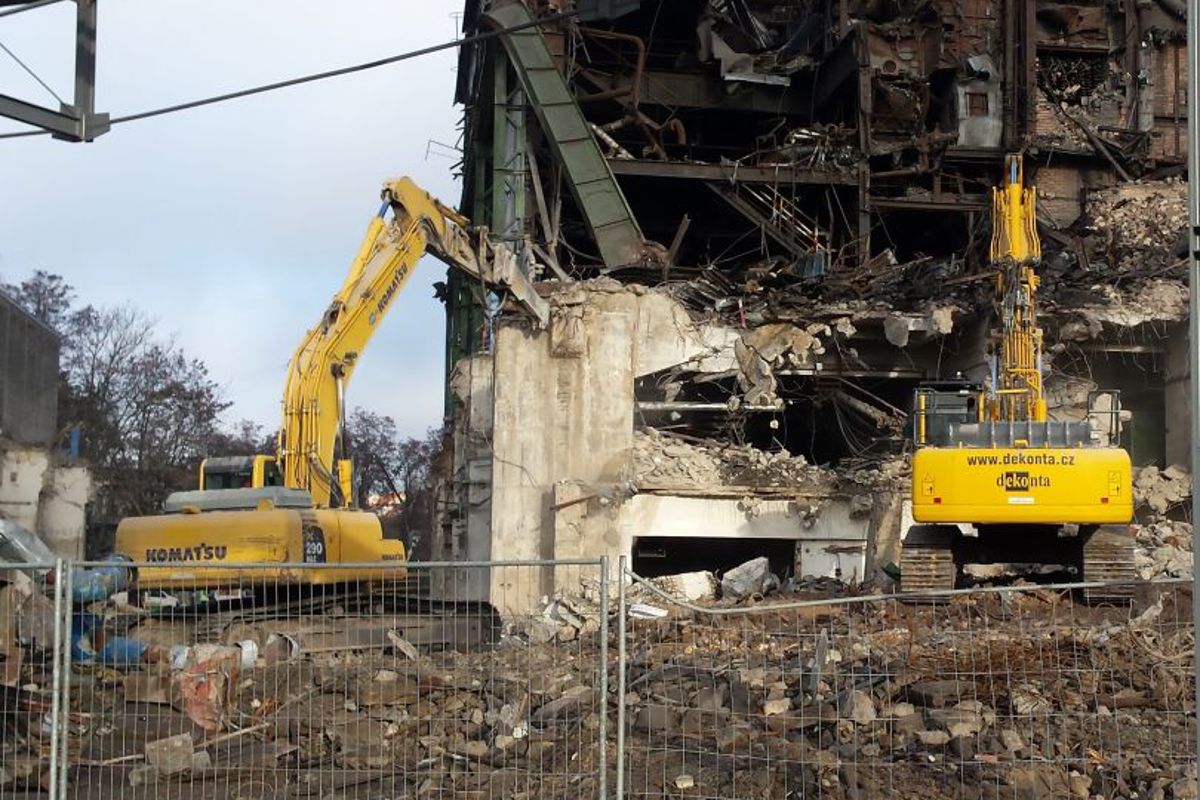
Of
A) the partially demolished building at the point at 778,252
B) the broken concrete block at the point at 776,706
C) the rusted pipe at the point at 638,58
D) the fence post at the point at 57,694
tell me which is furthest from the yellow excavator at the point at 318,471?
the rusted pipe at the point at 638,58

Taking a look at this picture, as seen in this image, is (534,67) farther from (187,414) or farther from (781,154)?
(187,414)

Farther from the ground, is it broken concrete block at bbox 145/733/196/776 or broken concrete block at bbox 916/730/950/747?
broken concrete block at bbox 916/730/950/747

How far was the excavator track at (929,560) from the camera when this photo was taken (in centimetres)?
1638

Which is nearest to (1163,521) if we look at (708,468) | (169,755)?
(708,468)

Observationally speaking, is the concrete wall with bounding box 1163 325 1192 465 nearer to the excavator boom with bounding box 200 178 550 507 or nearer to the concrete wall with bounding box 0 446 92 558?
the excavator boom with bounding box 200 178 550 507

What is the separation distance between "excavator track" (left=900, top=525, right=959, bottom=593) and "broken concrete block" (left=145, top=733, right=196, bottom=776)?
10.0 metres

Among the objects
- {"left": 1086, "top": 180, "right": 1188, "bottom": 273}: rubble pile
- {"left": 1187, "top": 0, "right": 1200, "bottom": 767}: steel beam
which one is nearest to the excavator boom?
{"left": 1187, "top": 0, "right": 1200, "bottom": 767}: steel beam

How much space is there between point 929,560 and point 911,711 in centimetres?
806

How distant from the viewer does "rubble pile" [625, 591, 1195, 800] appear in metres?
7.65

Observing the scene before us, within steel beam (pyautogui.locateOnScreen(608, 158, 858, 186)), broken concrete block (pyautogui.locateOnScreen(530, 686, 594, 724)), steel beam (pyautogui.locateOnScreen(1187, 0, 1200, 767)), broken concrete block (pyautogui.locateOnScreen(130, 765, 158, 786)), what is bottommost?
broken concrete block (pyautogui.locateOnScreen(130, 765, 158, 786))

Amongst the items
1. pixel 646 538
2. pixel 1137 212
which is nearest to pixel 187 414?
pixel 646 538

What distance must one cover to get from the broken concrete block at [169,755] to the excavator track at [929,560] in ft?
33.0

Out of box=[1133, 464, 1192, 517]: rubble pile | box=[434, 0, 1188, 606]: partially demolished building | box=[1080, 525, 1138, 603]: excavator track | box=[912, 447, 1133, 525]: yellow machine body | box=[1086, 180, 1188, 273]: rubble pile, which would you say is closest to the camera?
box=[912, 447, 1133, 525]: yellow machine body

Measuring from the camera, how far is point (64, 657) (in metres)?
7.40
